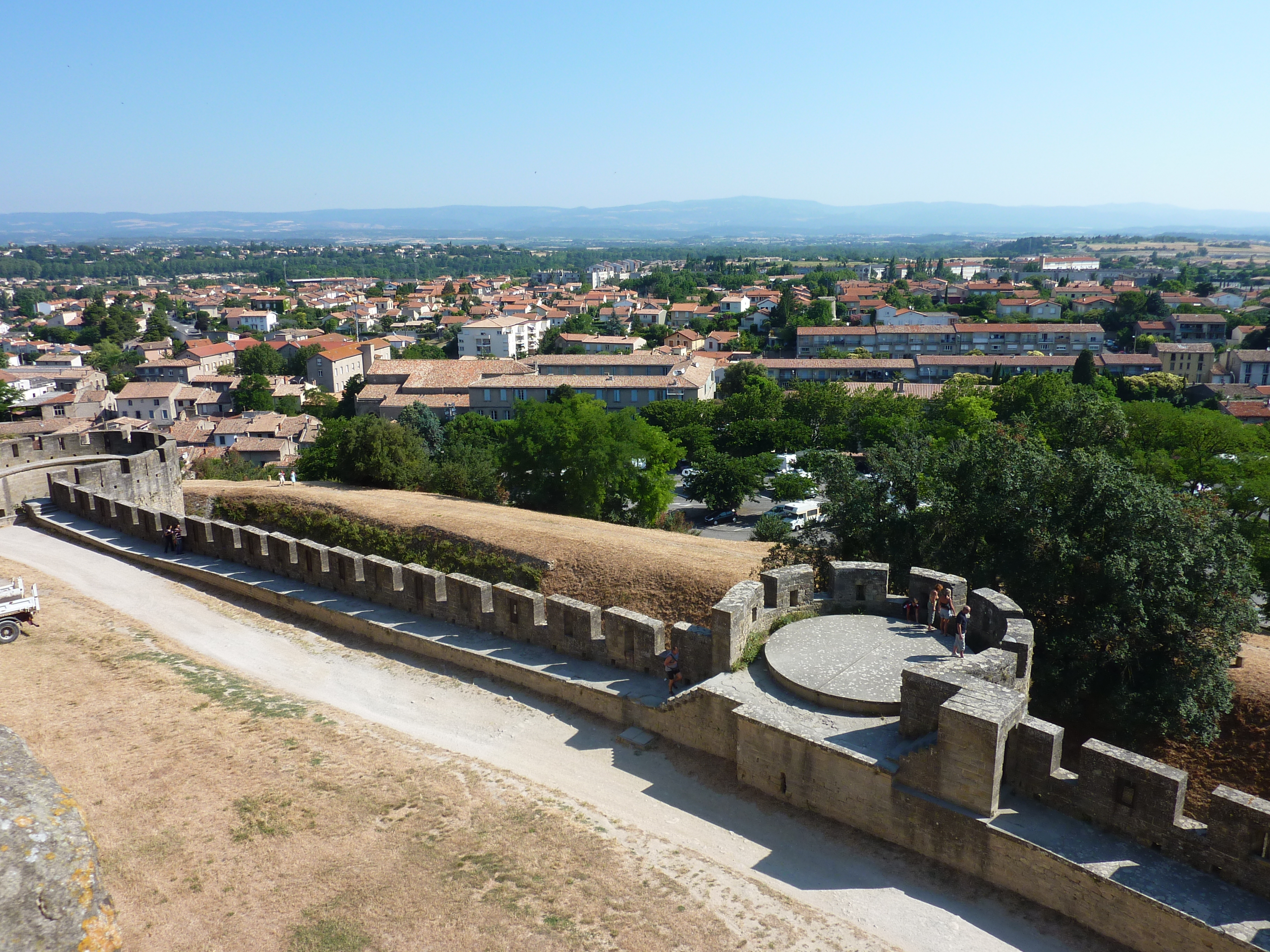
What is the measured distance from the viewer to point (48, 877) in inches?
311

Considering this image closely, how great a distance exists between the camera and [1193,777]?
1292 cm

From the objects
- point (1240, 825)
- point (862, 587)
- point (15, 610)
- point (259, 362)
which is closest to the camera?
point (1240, 825)

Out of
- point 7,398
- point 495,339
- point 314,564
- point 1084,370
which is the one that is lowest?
point 7,398

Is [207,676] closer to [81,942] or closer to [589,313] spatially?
[81,942]

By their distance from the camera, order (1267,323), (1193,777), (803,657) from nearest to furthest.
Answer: (803,657) < (1193,777) < (1267,323)

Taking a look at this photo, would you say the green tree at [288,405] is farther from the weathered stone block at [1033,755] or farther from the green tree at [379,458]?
the weathered stone block at [1033,755]

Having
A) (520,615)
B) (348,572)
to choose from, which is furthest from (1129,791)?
(348,572)

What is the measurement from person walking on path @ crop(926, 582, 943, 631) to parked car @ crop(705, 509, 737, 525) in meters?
30.9

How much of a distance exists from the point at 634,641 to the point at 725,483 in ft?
103

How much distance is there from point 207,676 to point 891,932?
10371 mm

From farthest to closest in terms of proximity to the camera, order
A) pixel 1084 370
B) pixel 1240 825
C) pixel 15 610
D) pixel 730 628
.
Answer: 1. pixel 1084 370
2. pixel 15 610
3. pixel 730 628
4. pixel 1240 825

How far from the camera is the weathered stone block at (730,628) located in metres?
11.8

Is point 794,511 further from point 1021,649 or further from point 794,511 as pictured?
point 1021,649

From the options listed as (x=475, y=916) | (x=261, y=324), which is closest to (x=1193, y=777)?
(x=475, y=916)
